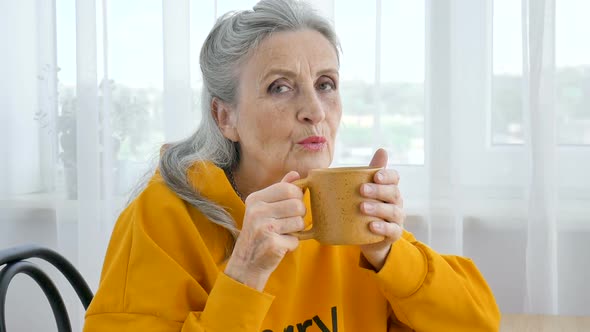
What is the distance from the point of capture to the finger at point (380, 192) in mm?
999

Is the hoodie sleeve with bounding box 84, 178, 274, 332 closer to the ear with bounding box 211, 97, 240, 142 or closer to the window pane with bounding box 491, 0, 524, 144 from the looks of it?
the ear with bounding box 211, 97, 240, 142

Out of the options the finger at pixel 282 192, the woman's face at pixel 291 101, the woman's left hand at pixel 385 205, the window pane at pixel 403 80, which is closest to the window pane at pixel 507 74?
the window pane at pixel 403 80

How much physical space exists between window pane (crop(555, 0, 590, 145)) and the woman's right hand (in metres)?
1.15

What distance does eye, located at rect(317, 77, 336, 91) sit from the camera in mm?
1253

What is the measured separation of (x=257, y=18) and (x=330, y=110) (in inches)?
7.5

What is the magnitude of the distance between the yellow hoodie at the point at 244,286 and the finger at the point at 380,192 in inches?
6.2

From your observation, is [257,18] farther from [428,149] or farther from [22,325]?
[22,325]

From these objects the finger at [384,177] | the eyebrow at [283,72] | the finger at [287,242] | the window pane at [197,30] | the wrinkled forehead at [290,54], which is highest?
the window pane at [197,30]

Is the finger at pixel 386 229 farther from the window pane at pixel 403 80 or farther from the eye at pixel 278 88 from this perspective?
the window pane at pixel 403 80

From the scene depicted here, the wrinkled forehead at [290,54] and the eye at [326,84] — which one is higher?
the wrinkled forehead at [290,54]

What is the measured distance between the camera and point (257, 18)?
126cm

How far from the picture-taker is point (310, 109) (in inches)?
47.3

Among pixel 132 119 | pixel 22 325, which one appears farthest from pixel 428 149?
pixel 22 325

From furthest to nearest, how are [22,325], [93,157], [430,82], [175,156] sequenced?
[22,325], [93,157], [430,82], [175,156]
